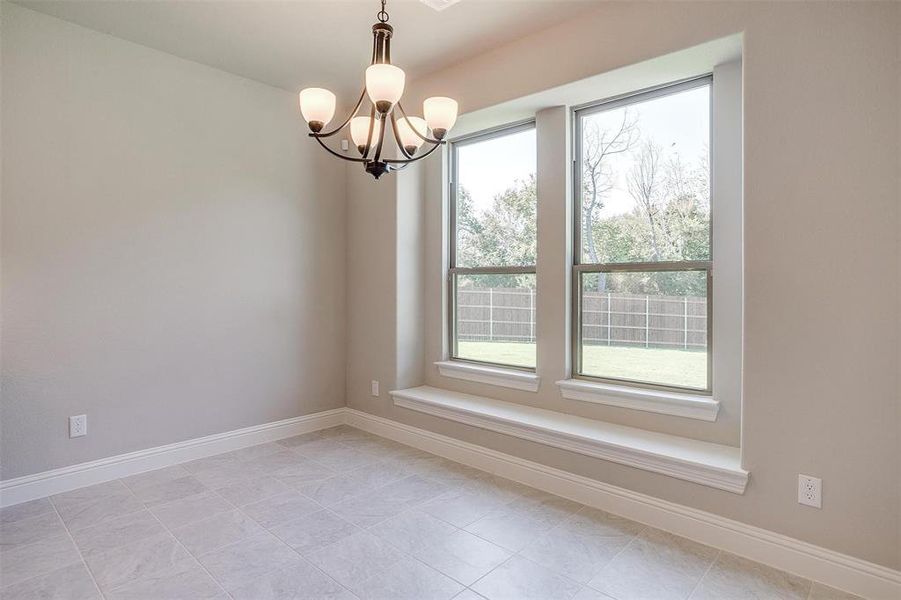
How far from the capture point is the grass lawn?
8.86ft

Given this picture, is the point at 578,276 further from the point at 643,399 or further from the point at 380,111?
the point at 380,111

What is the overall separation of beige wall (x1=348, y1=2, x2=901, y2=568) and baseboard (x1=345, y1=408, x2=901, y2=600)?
0.05 metres

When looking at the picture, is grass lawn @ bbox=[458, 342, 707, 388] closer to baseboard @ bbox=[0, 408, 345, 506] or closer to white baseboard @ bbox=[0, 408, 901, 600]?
white baseboard @ bbox=[0, 408, 901, 600]

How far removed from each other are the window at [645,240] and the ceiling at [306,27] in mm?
768

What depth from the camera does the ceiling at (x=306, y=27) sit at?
104 inches

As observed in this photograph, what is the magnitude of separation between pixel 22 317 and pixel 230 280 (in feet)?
3.84

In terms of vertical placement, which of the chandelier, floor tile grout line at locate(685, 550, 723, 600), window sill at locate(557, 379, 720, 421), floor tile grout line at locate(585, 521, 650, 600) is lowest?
floor tile grout line at locate(685, 550, 723, 600)

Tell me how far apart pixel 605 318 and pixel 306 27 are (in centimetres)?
257

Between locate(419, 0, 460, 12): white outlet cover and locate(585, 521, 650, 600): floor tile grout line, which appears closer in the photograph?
locate(585, 521, 650, 600): floor tile grout line

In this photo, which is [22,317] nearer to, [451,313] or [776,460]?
[451,313]

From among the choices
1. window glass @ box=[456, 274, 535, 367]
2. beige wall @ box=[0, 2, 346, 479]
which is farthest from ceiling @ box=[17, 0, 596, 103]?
window glass @ box=[456, 274, 535, 367]

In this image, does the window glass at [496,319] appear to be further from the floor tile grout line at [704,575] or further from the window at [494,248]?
the floor tile grout line at [704,575]

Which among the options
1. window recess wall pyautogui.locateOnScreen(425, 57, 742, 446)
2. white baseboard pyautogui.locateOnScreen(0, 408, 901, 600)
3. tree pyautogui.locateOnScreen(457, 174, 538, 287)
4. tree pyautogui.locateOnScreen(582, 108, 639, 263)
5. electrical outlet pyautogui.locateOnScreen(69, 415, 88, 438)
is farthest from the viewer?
tree pyautogui.locateOnScreen(457, 174, 538, 287)

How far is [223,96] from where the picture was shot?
3.46m
